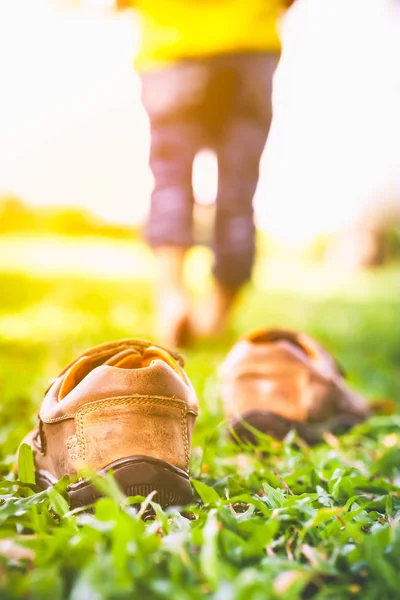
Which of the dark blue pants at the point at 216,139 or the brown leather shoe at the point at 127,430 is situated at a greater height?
the dark blue pants at the point at 216,139

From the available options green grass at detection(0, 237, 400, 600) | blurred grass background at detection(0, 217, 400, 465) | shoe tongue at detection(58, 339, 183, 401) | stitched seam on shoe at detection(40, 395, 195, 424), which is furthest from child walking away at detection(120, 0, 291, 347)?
stitched seam on shoe at detection(40, 395, 195, 424)

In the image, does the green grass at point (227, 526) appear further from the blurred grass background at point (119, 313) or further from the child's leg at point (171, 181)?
the child's leg at point (171, 181)

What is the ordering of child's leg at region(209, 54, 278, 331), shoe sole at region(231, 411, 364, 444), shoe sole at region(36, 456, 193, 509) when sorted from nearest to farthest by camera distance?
1. shoe sole at region(36, 456, 193, 509)
2. shoe sole at region(231, 411, 364, 444)
3. child's leg at region(209, 54, 278, 331)

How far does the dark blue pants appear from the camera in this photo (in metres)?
2.75

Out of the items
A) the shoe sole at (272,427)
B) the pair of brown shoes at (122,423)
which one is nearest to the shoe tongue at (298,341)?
the shoe sole at (272,427)

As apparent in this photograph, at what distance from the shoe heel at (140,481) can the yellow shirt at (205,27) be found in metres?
2.17

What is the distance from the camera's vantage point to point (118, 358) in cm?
120

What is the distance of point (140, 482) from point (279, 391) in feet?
2.55

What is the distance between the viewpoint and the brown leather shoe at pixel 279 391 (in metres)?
1.69

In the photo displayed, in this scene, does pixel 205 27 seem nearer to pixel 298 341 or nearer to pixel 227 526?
pixel 298 341

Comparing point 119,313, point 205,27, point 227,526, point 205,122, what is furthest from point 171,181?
point 227,526

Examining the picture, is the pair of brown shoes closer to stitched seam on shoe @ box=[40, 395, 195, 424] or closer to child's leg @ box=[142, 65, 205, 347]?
stitched seam on shoe @ box=[40, 395, 195, 424]

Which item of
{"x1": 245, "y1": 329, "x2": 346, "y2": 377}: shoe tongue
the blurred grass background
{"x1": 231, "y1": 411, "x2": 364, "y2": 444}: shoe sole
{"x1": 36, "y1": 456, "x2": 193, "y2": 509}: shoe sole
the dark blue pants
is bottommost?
the blurred grass background

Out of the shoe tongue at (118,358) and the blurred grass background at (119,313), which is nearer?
the shoe tongue at (118,358)
